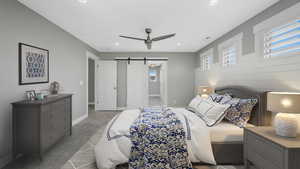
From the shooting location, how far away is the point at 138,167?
193 centimetres

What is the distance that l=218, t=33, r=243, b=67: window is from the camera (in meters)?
3.29

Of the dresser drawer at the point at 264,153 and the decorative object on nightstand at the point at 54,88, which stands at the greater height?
the decorative object on nightstand at the point at 54,88

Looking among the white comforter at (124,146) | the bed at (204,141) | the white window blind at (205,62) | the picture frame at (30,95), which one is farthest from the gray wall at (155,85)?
the white comforter at (124,146)

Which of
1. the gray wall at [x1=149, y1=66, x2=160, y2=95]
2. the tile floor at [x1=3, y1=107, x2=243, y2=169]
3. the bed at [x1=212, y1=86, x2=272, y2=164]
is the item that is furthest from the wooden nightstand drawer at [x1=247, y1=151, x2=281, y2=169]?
the gray wall at [x1=149, y1=66, x2=160, y2=95]

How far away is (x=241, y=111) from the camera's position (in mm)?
2393

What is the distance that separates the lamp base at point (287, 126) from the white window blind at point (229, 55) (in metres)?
2.05

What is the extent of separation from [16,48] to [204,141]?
3.23m

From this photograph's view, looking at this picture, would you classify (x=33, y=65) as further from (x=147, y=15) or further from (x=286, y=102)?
(x=286, y=102)

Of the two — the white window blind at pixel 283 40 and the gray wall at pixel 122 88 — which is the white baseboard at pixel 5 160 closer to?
the gray wall at pixel 122 88

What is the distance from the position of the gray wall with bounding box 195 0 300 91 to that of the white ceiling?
152mm

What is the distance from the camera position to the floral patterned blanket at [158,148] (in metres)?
1.95

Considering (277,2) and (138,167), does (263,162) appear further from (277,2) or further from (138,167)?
(277,2)

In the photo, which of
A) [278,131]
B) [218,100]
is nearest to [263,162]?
[278,131]

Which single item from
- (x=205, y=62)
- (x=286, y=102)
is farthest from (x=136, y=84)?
(x=286, y=102)
